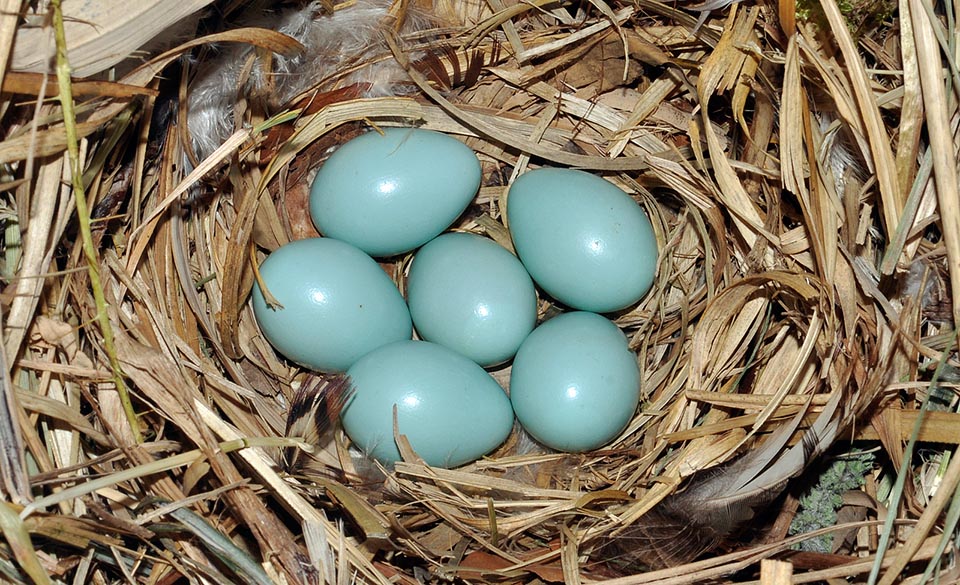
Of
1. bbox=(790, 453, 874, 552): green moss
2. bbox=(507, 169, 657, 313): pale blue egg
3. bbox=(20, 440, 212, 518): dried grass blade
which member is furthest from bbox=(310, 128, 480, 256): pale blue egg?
bbox=(790, 453, 874, 552): green moss

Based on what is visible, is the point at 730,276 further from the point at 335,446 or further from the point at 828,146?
the point at 335,446

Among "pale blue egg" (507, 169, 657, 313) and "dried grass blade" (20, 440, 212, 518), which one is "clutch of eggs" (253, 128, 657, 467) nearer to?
"pale blue egg" (507, 169, 657, 313)

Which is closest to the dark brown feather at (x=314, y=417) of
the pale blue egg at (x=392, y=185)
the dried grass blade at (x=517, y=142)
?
the pale blue egg at (x=392, y=185)

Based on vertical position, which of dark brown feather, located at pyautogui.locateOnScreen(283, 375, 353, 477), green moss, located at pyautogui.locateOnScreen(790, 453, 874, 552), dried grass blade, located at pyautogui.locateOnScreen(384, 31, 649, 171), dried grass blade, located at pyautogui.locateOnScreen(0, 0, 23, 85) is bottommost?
green moss, located at pyautogui.locateOnScreen(790, 453, 874, 552)

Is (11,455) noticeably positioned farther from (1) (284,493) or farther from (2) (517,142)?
(2) (517,142)

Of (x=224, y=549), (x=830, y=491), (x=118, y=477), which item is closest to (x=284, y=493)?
(x=224, y=549)

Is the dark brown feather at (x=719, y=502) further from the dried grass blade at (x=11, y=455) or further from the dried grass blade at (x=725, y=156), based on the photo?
the dried grass blade at (x=11, y=455)
